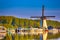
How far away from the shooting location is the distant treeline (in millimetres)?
4160

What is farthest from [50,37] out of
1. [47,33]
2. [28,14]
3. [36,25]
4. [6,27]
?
[6,27]

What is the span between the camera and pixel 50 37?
4195mm

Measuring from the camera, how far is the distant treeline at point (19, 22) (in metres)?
4.16

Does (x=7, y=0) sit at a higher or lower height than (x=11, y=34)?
higher

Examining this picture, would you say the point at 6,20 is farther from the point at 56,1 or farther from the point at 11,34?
the point at 56,1

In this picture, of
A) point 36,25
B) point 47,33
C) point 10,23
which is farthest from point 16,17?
point 47,33

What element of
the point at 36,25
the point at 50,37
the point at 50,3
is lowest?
the point at 50,37

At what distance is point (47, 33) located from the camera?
4219 mm

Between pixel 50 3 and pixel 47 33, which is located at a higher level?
pixel 50 3

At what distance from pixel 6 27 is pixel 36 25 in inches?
25.2

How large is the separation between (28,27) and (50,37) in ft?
1.69

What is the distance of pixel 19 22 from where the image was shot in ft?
13.8

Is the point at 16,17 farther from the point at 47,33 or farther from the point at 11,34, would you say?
the point at 47,33

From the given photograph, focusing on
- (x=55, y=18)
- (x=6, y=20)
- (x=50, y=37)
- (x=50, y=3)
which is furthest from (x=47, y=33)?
(x=6, y=20)
